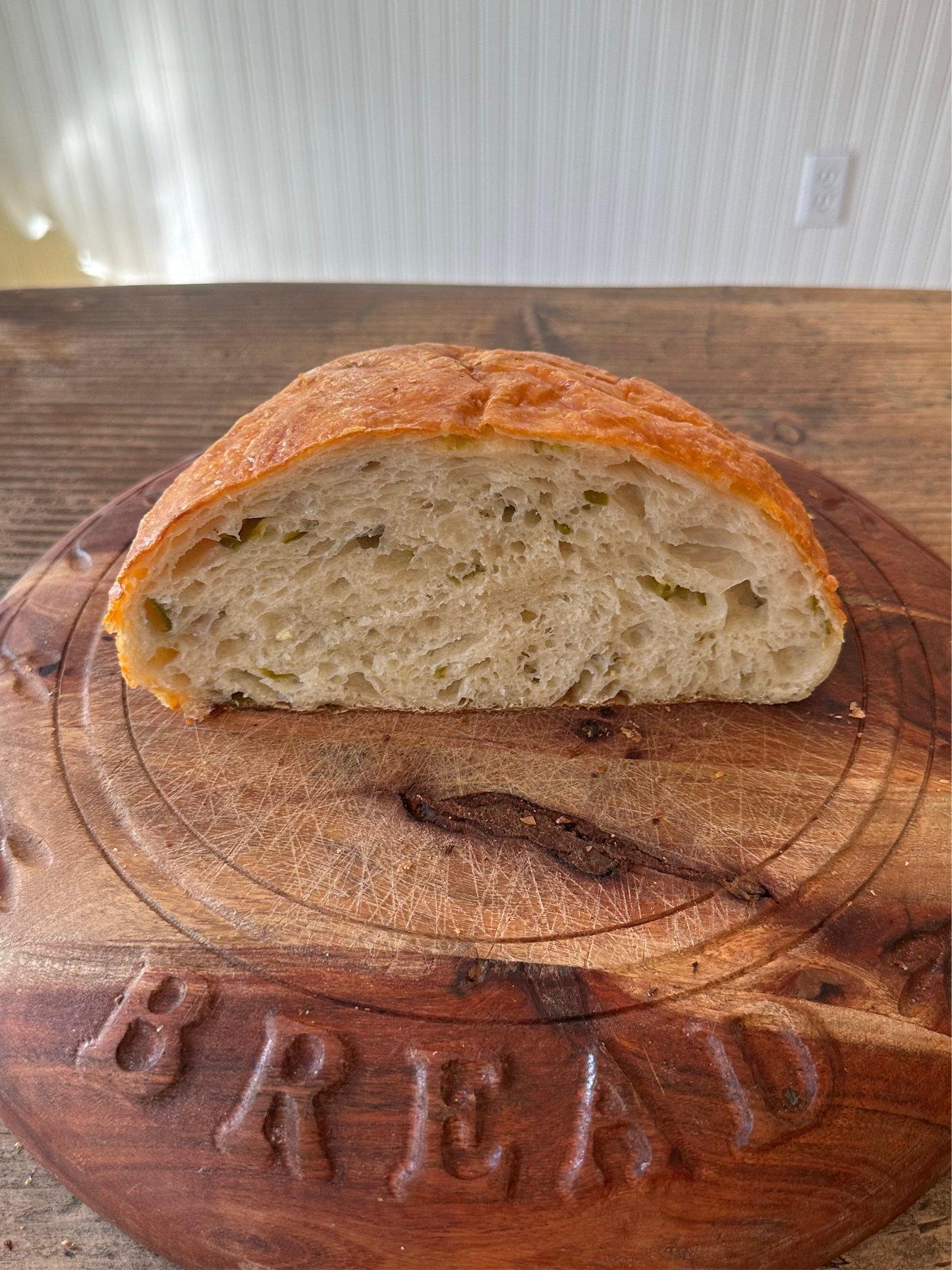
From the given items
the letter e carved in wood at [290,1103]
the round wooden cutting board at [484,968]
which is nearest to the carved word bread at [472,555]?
the round wooden cutting board at [484,968]

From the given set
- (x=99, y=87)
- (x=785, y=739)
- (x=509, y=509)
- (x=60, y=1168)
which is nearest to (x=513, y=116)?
(x=99, y=87)

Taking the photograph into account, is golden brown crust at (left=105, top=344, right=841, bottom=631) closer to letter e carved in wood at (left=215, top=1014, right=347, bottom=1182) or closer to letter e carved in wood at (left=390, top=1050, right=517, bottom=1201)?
letter e carved in wood at (left=215, top=1014, right=347, bottom=1182)

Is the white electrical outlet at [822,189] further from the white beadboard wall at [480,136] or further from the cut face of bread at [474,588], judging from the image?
the cut face of bread at [474,588]

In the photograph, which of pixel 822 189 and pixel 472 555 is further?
pixel 822 189

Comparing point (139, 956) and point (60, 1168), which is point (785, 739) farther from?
point (60, 1168)

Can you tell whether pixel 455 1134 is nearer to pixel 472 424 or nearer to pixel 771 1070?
pixel 771 1070

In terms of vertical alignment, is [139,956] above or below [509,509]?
below

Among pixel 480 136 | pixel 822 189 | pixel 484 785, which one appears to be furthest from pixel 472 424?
pixel 822 189
